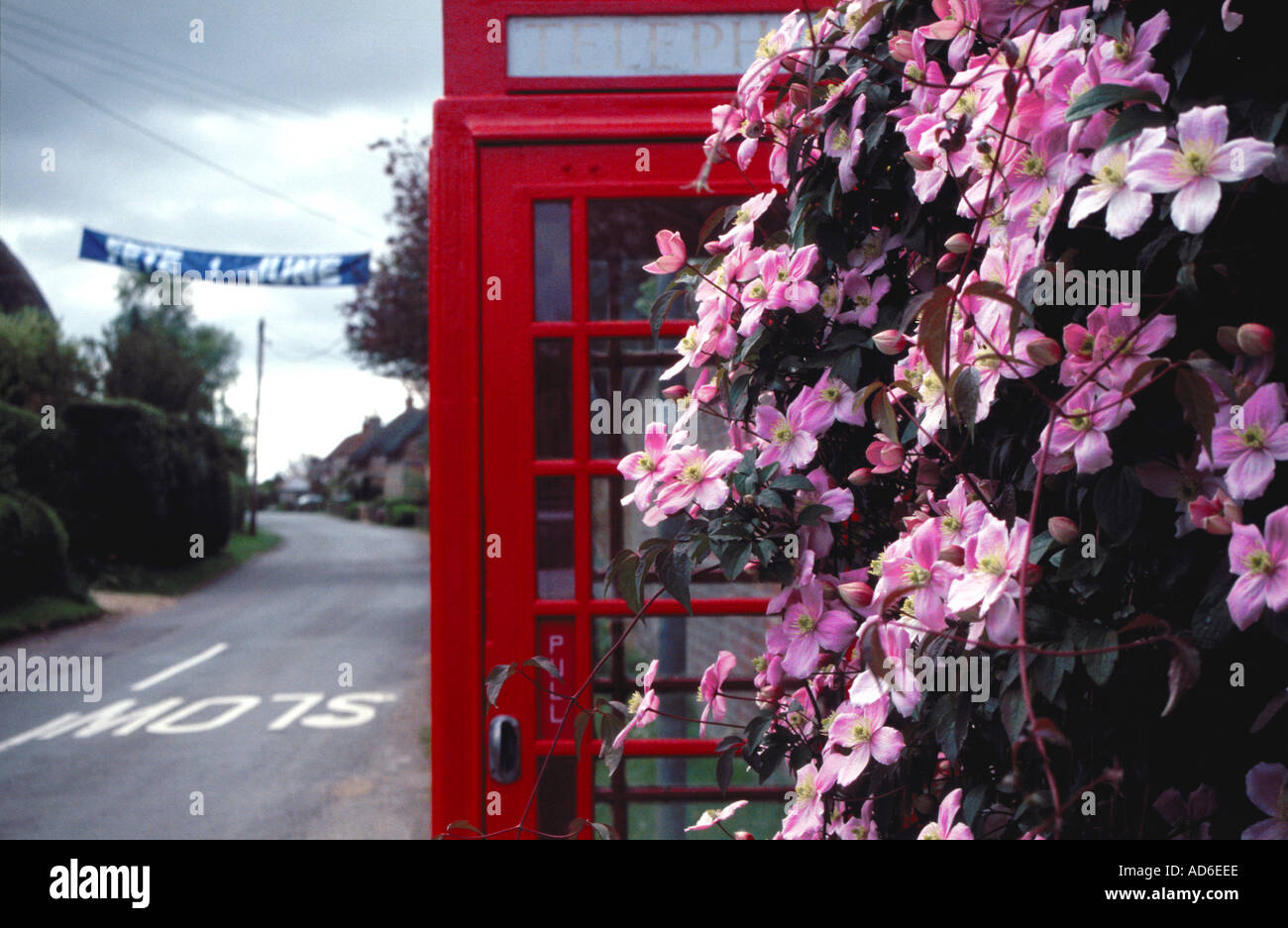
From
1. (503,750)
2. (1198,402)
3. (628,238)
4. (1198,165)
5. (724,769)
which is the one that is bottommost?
(503,750)

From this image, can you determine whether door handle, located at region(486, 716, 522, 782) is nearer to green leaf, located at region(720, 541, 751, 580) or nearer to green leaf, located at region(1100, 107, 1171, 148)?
green leaf, located at region(720, 541, 751, 580)

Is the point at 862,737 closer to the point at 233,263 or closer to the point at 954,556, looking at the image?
the point at 954,556

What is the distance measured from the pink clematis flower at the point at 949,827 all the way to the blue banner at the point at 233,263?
15302 mm

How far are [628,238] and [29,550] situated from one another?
1394 centimetres

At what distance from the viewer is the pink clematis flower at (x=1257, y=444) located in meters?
0.88

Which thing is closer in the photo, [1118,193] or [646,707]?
[1118,193]

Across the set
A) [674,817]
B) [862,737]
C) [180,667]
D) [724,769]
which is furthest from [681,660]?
[180,667]

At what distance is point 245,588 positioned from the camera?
1931cm

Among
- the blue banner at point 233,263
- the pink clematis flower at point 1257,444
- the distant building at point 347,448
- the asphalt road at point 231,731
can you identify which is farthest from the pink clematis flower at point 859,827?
the distant building at point 347,448

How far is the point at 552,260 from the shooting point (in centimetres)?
204

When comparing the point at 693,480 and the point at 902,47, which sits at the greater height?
the point at 902,47

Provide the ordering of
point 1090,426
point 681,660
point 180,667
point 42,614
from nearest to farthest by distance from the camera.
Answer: point 1090,426, point 681,660, point 180,667, point 42,614

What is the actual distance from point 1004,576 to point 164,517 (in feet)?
66.8

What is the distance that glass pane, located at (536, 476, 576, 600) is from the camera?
204 centimetres
